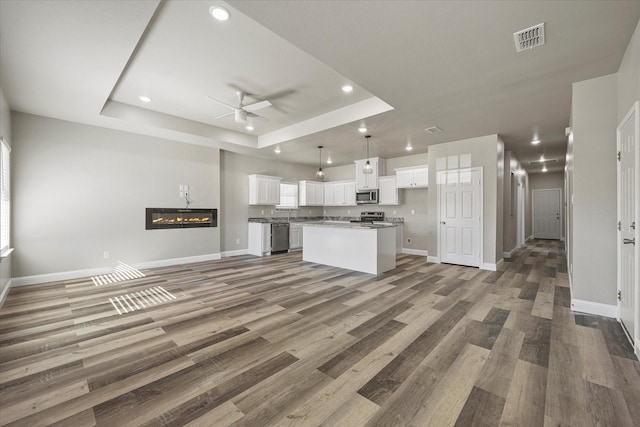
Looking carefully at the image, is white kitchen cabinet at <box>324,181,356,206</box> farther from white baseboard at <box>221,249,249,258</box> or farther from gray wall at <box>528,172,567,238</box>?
gray wall at <box>528,172,567,238</box>

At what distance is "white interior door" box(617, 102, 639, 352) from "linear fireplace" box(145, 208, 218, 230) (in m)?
6.97

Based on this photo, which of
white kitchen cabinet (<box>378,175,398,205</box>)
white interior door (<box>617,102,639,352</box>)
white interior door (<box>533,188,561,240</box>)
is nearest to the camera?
white interior door (<box>617,102,639,352</box>)

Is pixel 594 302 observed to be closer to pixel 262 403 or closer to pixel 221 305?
pixel 262 403

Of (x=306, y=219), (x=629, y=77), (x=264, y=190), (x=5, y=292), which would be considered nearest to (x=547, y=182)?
(x=306, y=219)

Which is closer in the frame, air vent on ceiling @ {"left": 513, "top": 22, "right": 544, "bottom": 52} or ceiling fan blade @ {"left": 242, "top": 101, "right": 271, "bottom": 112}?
air vent on ceiling @ {"left": 513, "top": 22, "right": 544, "bottom": 52}

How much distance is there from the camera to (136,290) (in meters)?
4.13

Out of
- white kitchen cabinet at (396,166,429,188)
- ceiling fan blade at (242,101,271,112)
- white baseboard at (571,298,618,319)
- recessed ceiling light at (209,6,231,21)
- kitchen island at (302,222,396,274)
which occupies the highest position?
recessed ceiling light at (209,6,231,21)

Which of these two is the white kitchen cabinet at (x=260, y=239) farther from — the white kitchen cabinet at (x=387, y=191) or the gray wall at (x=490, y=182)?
the gray wall at (x=490, y=182)

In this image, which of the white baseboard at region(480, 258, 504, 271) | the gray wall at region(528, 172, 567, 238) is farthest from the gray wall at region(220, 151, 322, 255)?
the gray wall at region(528, 172, 567, 238)

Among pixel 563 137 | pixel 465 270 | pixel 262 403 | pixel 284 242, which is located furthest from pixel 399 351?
pixel 563 137

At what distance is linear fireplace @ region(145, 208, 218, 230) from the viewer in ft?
18.9

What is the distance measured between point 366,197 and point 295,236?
2475 mm

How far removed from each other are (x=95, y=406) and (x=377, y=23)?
3.52 meters

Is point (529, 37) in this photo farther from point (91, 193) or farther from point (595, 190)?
point (91, 193)
